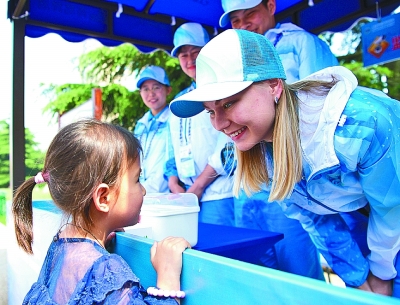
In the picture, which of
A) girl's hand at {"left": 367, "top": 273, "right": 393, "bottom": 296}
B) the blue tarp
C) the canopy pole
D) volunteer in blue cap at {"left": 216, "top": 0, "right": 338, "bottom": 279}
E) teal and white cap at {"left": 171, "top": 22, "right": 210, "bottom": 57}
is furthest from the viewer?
the blue tarp

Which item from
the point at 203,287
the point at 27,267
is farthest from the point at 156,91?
the point at 203,287

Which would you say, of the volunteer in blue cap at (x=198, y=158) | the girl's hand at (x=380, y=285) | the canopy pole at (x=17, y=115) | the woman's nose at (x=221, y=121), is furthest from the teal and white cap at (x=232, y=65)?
the canopy pole at (x=17, y=115)

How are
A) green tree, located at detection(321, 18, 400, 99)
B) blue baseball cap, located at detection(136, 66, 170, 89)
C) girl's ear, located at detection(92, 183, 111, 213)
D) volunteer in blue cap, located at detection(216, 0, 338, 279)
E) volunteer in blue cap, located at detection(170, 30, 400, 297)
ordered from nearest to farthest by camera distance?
1. girl's ear, located at detection(92, 183, 111, 213)
2. volunteer in blue cap, located at detection(170, 30, 400, 297)
3. volunteer in blue cap, located at detection(216, 0, 338, 279)
4. blue baseball cap, located at detection(136, 66, 170, 89)
5. green tree, located at detection(321, 18, 400, 99)

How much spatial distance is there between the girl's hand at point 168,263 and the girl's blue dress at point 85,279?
0.03m

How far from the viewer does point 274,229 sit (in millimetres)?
2117

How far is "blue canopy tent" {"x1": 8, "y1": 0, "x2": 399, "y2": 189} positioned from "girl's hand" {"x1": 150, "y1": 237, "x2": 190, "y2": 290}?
249cm

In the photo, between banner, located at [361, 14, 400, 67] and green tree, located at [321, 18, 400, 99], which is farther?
green tree, located at [321, 18, 400, 99]

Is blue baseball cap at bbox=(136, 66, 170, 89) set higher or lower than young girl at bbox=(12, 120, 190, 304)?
higher

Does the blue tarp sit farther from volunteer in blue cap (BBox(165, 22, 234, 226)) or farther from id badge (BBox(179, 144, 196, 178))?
id badge (BBox(179, 144, 196, 178))

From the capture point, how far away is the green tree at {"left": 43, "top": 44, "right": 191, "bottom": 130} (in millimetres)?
8023

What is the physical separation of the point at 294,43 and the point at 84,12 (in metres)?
2.07

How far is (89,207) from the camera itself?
1000mm

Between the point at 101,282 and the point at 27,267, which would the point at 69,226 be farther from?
the point at 27,267

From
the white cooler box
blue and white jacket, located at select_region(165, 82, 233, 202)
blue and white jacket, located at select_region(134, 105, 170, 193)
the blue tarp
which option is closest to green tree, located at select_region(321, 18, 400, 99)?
the blue tarp
